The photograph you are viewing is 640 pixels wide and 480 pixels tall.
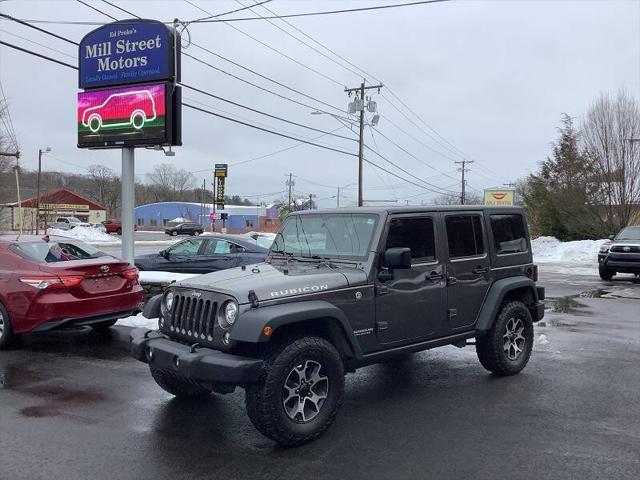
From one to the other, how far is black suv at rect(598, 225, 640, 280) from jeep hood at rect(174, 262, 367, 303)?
15.2m

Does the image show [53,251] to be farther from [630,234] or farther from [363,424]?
[630,234]

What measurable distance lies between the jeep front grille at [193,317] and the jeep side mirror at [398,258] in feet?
4.94

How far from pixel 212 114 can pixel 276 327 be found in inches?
583

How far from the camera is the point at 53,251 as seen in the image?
318 inches

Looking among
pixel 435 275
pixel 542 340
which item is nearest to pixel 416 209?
pixel 435 275

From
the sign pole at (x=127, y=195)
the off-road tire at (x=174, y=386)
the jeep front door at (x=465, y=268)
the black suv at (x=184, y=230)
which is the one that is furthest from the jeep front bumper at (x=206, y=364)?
the black suv at (x=184, y=230)

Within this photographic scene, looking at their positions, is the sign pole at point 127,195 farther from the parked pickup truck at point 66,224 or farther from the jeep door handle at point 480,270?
the parked pickup truck at point 66,224

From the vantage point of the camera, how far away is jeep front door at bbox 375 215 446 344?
5251 millimetres

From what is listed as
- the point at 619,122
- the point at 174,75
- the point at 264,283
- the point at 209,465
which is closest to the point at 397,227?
the point at 264,283

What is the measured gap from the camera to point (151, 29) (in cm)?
1183

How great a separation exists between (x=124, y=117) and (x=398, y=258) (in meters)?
8.84

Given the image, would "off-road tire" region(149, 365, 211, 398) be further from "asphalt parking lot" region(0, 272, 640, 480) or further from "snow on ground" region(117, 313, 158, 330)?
"snow on ground" region(117, 313, 158, 330)

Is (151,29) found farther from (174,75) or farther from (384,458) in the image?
(384,458)

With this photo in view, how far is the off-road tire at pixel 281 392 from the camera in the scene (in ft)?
14.2
